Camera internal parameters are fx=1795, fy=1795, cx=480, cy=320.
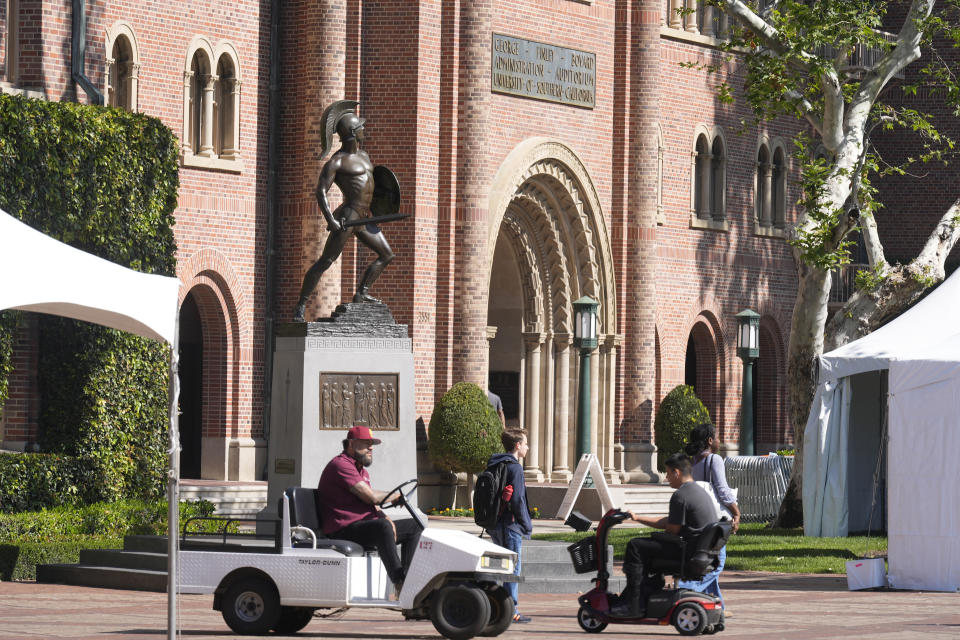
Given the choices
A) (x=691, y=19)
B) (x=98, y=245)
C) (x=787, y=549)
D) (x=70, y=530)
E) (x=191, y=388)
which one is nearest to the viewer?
(x=70, y=530)

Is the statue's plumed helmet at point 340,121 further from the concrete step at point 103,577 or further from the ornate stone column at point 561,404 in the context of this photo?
the ornate stone column at point 561,404

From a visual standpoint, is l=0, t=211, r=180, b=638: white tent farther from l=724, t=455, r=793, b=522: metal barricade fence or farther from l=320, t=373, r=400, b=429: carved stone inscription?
l=724, t=455, r=793, b=522: metal barricade fence

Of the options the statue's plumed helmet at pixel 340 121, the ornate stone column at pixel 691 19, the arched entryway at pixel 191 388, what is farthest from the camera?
the ornate stone column at pixel 691 19

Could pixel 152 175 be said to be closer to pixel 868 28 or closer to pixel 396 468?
pixel 396 468

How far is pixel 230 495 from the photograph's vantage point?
24.7m

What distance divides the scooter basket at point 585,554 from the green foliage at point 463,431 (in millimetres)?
12614

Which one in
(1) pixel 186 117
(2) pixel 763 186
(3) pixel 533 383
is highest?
(2) pixel 763 186

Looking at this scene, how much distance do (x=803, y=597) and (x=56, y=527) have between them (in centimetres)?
761

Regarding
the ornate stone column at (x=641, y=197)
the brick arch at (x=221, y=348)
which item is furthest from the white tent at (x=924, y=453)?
the ornate stone column at (x=641, y=197)

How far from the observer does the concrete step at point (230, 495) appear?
79.2ft

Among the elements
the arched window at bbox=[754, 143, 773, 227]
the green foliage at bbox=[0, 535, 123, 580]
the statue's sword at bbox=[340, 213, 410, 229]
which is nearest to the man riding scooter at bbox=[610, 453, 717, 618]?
the statue's sword at bbox=[340, 213, 410, 229]

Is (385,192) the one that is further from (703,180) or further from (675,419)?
(703,180)

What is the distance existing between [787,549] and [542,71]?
1128 centimetres

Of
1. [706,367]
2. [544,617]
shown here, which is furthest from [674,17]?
[544,617]
